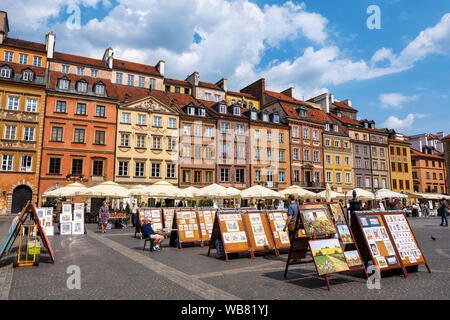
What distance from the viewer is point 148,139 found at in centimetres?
3875

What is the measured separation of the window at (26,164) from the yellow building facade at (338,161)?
38.8 meters

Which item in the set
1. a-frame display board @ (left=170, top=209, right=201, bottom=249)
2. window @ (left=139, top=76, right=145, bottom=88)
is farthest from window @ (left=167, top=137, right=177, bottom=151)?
a-frame display board @ (left=170, top=209, right=201, bottom=249)

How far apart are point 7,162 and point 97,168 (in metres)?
8.31

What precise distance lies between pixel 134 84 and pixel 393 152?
150ft

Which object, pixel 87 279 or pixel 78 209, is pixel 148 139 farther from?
pixel 87 279

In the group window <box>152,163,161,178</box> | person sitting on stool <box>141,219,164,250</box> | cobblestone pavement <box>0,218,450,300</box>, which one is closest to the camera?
cobblestone pavement <box>0,218,450,300</box>

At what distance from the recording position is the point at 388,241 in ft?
26.1

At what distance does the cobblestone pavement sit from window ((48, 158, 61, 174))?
85.7 feet

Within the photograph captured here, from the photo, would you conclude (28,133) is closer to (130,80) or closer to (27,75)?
(27,75)

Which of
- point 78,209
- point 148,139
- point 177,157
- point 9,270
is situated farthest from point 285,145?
point 9,270

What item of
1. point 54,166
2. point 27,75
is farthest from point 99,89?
point 54,166

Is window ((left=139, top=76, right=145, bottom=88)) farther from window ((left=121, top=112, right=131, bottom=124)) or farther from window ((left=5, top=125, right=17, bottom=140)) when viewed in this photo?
window ((left=5, top=125, right=17, bottom=140))

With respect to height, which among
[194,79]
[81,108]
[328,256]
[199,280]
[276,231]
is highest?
[194,79]

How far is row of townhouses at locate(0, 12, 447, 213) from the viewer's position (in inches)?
1331
